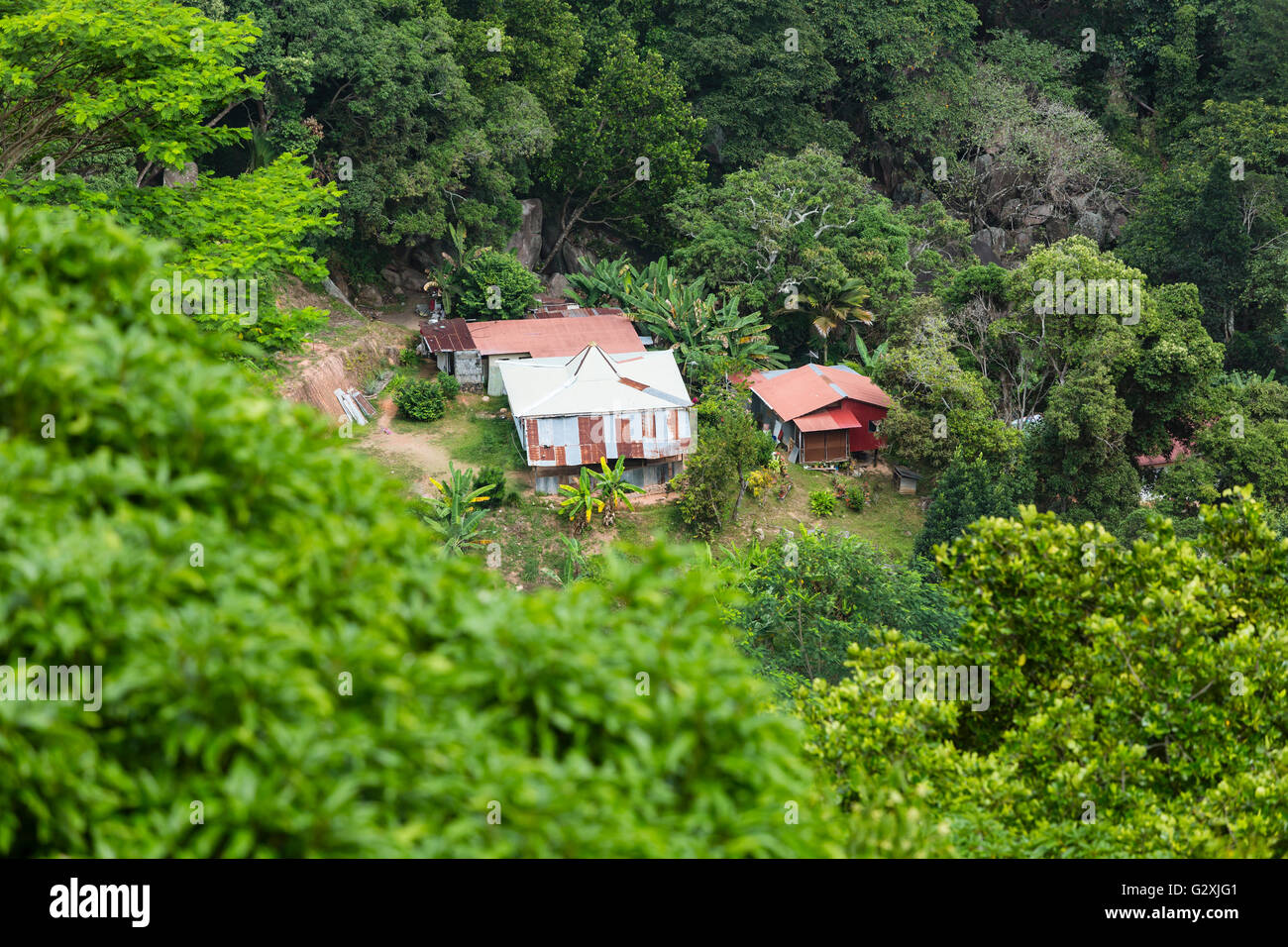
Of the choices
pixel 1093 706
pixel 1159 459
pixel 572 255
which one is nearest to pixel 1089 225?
pixel 1159 459

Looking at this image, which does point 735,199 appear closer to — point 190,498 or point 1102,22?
point 1102,22

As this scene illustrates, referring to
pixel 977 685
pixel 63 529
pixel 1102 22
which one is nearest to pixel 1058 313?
pixel 977 685

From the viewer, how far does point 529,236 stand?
40938 millimetres

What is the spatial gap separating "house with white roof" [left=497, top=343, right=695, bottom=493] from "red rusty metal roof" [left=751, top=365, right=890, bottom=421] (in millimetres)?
3500

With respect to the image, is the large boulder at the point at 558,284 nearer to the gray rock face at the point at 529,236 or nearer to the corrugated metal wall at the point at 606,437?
the gray rock face at the point at 529,236

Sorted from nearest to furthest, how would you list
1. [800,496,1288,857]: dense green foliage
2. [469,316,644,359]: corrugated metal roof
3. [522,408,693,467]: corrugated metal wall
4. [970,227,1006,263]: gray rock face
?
[800,496,1288,857]: dense green foliage, [522,408,693,467]: corrugated metal wall, [469,316,644,359]: corrugated metal roof, [970,227,1006,263]: gray rock face

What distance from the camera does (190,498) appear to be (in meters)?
4.95

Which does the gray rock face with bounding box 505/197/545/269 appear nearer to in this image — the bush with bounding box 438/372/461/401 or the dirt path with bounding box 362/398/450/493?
the bush with bounding box 438/372/461/401

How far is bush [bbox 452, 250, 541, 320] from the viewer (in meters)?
35.5

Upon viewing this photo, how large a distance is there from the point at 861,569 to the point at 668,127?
2295 cm

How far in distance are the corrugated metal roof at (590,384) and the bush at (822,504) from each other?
4.28 meters

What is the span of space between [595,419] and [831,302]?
10137 mm

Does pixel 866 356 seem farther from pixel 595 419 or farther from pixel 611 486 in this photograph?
pixel 611 486

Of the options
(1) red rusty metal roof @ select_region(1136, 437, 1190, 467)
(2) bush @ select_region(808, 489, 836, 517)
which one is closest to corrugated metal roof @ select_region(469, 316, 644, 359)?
(2) bush @ select_region(808, 489, 836, 517)
